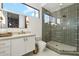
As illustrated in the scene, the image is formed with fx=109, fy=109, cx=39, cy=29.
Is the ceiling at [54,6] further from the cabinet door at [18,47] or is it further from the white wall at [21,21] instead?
the cabinet door at [18,47]

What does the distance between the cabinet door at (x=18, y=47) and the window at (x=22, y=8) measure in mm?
452

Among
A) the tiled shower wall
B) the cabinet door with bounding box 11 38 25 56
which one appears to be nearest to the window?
the tiled shower wall

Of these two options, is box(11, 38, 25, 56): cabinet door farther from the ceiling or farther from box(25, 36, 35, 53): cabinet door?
the ceiling

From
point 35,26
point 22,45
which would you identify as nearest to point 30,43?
point 22,45

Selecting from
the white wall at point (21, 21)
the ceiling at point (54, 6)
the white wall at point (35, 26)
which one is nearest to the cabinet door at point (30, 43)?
the white wall at point (35, 26)

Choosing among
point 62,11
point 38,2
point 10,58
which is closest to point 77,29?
point 62,11

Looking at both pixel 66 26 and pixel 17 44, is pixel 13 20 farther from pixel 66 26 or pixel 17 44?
pixel 66 26

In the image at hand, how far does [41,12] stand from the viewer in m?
1.82

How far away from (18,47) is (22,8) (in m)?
0.63

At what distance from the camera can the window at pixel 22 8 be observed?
5.59 feet

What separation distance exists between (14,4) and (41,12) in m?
0.45

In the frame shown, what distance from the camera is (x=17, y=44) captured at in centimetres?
173

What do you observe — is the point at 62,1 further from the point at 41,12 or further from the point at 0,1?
the point at 0,1

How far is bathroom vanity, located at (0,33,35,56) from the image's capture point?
1603mm
